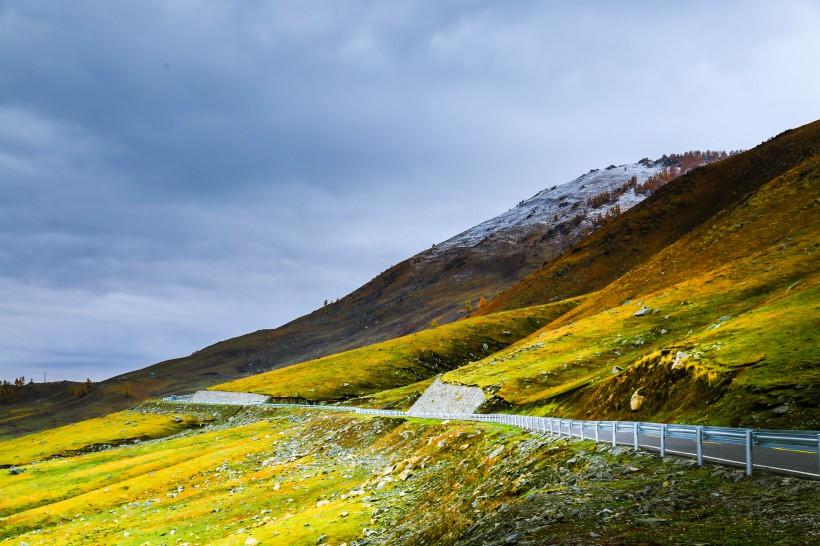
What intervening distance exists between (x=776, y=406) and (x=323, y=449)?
158 ft

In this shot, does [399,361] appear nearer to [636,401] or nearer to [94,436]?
[94,436]

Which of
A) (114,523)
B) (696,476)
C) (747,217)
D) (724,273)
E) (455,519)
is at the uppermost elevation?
(747,217)

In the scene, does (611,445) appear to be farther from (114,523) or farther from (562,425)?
(114,523)

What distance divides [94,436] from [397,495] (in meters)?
119

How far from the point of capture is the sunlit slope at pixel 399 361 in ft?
497

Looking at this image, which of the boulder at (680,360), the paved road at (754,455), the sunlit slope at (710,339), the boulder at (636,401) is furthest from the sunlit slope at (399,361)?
the paved road at (754,455)

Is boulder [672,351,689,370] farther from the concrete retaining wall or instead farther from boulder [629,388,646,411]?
the concrete retaining wall

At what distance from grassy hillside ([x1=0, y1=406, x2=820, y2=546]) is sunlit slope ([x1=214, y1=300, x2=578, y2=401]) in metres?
56.5

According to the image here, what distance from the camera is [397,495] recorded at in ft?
120

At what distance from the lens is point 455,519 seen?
24.2 m

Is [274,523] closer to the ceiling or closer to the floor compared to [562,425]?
closer to the floor

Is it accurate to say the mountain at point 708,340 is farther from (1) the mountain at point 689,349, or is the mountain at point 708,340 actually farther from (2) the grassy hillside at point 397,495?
(2) the grassy hillside at point 397,495

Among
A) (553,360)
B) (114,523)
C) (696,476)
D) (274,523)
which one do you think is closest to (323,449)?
(114,523)

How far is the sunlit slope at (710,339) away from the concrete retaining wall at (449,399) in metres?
2.34
